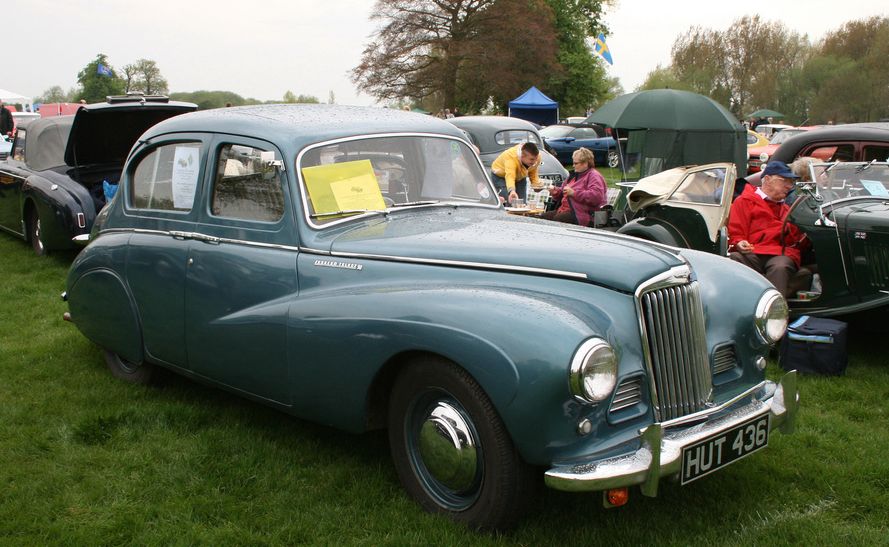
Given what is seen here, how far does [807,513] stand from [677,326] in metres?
1.11

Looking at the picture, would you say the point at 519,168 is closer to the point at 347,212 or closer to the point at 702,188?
the point at 702,188

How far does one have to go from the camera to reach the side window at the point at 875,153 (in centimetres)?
801

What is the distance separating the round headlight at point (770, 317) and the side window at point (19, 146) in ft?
32.5

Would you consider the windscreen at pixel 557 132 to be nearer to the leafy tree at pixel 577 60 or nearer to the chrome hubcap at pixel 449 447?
the leafy tree at pixel 577 60

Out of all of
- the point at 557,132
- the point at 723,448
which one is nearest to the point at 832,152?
the point at 723,448

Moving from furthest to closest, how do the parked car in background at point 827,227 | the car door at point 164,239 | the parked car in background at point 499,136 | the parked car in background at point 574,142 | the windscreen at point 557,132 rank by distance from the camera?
the windscreen at point 557,132 → the parked car in background at point 574,142 → the parked car in background at point 499,136 → the parked car in background at point 827,227 → the car door at point 164,239

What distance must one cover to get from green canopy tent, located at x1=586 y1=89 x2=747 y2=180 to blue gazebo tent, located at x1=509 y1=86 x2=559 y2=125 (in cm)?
2020

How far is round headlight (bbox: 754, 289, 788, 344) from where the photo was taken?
3801 mm

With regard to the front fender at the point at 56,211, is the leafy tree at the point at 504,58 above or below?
above

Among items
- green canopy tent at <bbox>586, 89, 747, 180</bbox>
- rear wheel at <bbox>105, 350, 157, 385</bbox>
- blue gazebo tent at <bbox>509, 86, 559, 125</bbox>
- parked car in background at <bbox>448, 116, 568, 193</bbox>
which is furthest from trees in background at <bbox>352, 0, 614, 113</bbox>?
rear wheel at <bbox>105, 350, 157, 385</bbox>

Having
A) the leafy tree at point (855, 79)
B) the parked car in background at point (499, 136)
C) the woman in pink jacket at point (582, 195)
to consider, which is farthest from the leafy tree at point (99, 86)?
the leafy tree at point (855, 79)

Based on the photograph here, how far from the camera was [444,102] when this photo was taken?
42750 mm

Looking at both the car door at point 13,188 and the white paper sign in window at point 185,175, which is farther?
the car door at point 13,188

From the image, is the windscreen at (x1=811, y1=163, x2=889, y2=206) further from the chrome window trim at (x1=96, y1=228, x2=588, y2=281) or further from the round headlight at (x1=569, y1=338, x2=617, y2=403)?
the round headlight at (x1=569, y1=338, x2=617, y2=403)
